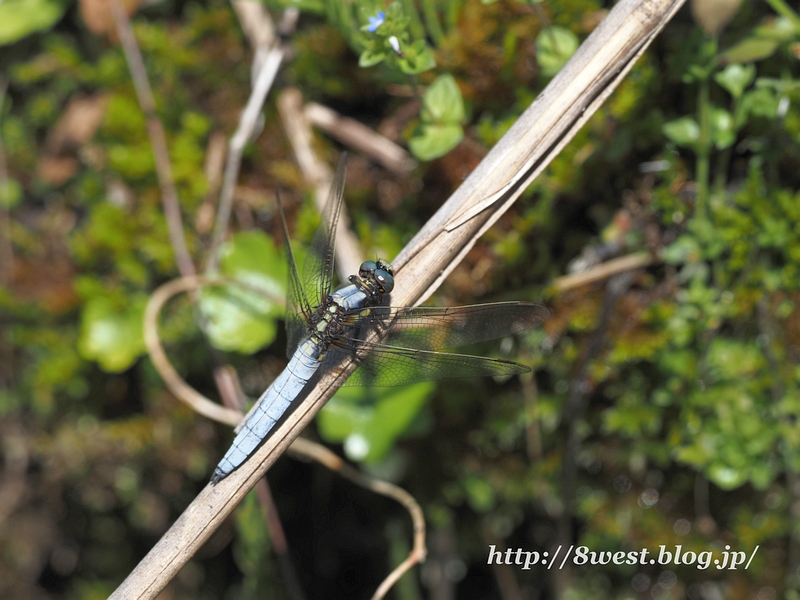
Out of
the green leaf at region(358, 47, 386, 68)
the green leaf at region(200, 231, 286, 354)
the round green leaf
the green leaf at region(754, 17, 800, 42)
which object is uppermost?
the green leaf at region(754, 17, 800, 42)

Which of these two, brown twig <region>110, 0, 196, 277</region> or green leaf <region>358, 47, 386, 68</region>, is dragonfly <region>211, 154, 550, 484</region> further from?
brown twig <region>110, 0, 196, 277</region>

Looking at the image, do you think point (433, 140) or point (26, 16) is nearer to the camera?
point (433, 140)

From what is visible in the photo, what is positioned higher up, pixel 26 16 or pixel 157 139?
pixel 26 16

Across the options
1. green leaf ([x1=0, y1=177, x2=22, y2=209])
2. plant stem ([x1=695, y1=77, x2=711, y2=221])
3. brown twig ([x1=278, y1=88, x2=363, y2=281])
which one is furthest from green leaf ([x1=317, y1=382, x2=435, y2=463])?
green leaf ([x1=0, y1=177, x2=22, y2=209])

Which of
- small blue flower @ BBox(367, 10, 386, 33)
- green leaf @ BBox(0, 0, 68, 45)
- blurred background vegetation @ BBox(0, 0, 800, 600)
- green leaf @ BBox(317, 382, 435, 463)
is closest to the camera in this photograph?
small blue flower @ BBox(367, 10, 386, 33)

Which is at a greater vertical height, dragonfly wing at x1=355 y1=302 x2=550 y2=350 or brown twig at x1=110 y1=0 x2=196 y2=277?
brown twig at x1=110 y1=0 x2=196 y2=277

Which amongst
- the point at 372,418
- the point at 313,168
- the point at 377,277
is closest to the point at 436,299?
the point at 372,418

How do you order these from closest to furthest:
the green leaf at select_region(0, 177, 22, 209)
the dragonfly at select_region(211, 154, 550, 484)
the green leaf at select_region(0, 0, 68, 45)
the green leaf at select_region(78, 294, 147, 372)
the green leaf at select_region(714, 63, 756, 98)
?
the dragonfly at select_region(211, 154, 550, 484), the green leaf at select_region(714, 63, 756, 98), the green leaf at select_region(78, 294, 147, 372), the green leaf at select_region(0, 0, 68, 45), the green leaf at select_region(0, 177, 22, 209)

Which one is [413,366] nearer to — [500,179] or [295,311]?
[295,311]
